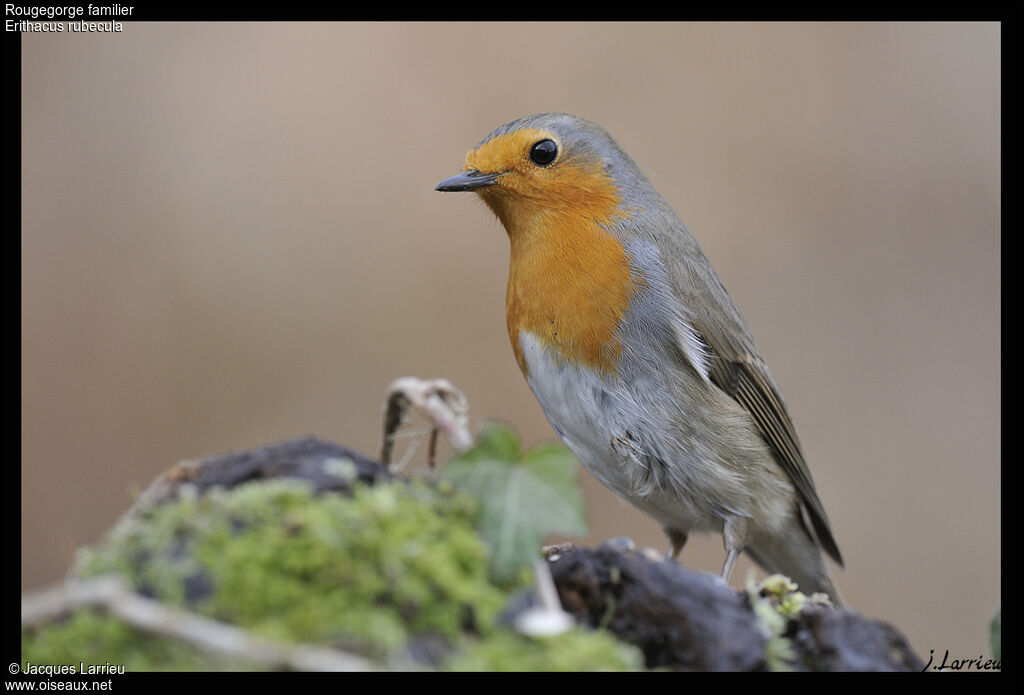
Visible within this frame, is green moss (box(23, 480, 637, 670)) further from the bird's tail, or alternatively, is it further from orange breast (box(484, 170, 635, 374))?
the bird's tail

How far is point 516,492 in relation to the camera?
147 centimetres

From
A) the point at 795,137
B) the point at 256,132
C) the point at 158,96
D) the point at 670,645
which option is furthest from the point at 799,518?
the point at 158,96

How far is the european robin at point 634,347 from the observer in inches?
119

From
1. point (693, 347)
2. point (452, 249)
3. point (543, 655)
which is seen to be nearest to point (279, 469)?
point (543, 655)

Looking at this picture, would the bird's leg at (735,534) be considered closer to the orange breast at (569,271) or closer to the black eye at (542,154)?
the orange breast at (569,271)

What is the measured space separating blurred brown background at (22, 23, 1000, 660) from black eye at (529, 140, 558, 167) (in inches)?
124

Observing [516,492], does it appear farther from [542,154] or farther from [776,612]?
[542,154]

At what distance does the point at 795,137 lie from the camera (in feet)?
24.2

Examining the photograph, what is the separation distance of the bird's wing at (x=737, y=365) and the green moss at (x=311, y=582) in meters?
2.09

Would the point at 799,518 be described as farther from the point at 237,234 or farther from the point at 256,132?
the point at 256,132

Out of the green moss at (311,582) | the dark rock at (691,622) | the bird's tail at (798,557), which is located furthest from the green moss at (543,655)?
the bird's tail at (798,557)

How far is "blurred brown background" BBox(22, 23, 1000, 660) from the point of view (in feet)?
20.3

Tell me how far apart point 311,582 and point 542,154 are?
2471mm

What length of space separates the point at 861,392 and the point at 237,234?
4.92 metres
